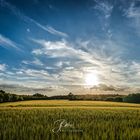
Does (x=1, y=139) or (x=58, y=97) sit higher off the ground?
(x=58, y=97)

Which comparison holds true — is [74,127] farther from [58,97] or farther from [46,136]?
[58,97]

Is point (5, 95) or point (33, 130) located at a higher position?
point (5, 95)

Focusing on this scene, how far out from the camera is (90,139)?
28.3ft

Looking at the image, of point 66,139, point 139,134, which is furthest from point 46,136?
point 139,134

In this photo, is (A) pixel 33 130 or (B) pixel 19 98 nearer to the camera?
(A) pixel 33 130

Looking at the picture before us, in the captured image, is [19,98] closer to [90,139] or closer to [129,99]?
[129,99]

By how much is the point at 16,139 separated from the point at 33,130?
1.53 meters

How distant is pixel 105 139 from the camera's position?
29.0ft

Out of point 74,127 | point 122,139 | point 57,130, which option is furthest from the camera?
point 74,127

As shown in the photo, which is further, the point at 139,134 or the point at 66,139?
the point at 139,134

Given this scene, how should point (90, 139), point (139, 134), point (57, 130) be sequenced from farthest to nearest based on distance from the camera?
point (57, 130) → point (139, 134) → point (90, 139)

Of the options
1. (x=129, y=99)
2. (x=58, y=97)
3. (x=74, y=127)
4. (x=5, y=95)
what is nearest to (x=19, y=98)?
(x=5, y=95)

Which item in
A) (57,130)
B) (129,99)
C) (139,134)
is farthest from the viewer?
(129,99)

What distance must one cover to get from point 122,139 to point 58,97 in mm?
89901
